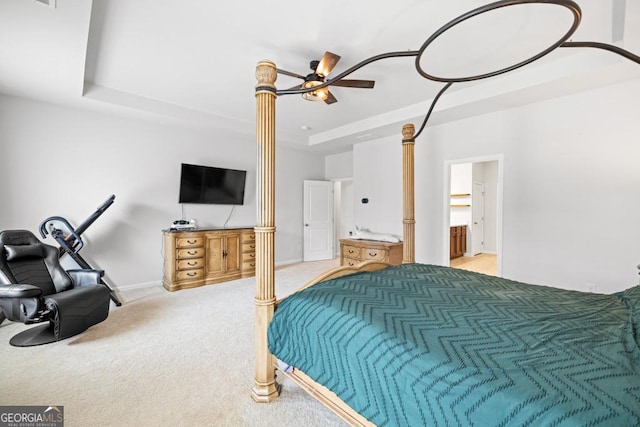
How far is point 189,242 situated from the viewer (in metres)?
4.61

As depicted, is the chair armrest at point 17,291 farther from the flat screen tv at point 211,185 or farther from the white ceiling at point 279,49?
the flat screen tv at point 211,185

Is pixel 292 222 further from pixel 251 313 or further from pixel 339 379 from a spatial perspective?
pixel 339 379

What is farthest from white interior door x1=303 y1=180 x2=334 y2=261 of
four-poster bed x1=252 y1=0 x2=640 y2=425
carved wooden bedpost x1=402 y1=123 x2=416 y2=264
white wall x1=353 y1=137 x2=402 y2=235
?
four-poster bed x1=252 y1=0 x2=640 y2=425

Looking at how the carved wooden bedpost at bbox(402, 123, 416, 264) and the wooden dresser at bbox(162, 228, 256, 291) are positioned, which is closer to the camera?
the carved wooden bedpost at bbox(402, 123, 416, 264)

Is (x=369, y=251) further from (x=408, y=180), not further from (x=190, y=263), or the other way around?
(x=190, y=263)

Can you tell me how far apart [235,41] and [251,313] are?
2.96 m

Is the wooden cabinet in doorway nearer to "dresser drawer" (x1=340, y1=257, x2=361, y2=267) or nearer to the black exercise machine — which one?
"dresser drawer" (x1=340, y1=257, x2=361, y2=267)

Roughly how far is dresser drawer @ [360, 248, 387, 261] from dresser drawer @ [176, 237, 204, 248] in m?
2.77

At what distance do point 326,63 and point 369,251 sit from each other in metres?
3.22

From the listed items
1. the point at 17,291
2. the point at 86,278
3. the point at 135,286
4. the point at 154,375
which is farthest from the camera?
the point at 135,286

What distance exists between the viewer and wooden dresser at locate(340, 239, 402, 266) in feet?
15.8

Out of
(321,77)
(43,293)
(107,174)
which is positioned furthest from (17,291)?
(321,77)

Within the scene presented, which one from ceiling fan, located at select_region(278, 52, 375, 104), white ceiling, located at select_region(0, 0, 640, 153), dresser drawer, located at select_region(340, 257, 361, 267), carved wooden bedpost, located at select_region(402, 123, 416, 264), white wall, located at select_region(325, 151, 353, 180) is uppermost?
white ceiling, located at select_region(0, 0, 640, 153)

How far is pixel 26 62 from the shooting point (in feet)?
9.11
